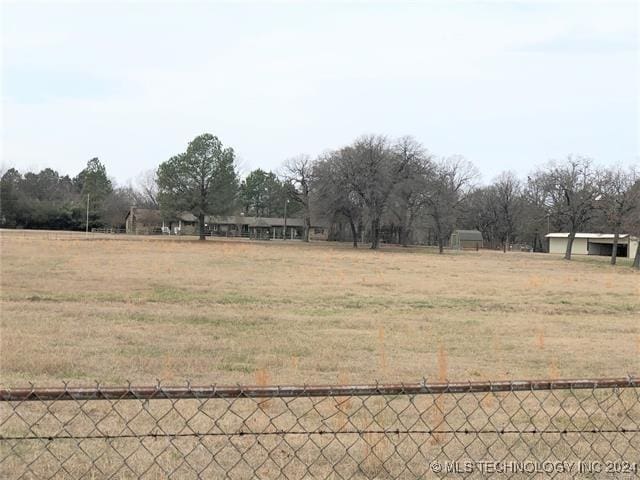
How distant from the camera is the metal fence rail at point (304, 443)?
3119mm

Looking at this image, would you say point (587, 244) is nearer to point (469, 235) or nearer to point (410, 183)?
point (469, 235)

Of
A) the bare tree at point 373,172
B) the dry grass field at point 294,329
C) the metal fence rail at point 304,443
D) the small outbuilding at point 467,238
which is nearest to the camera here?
the metal fence rail at point 304,443

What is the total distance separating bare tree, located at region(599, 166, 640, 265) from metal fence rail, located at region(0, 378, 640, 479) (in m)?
48.0

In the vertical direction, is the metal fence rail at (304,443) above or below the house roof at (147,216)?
below

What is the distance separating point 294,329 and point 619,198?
4777cm

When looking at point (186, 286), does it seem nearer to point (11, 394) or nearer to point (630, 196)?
point (11, 394)

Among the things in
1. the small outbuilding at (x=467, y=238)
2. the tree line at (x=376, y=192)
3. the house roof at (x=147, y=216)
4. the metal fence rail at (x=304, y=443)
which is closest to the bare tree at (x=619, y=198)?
the tree line at (x=376, y=192)

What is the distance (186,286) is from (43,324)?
8776 mm

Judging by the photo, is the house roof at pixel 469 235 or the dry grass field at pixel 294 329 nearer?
the dry grass field at pixel 294 329

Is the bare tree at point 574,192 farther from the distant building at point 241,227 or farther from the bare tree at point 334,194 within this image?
the distant building at point 241,227

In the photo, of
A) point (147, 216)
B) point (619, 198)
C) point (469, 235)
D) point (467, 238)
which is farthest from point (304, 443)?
point (147, 216)

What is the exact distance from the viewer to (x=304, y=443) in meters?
4.51

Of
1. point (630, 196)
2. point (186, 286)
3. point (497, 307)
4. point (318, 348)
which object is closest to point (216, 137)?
point (630, 196)

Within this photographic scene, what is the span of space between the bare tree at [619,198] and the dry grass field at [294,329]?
95.9 ft
